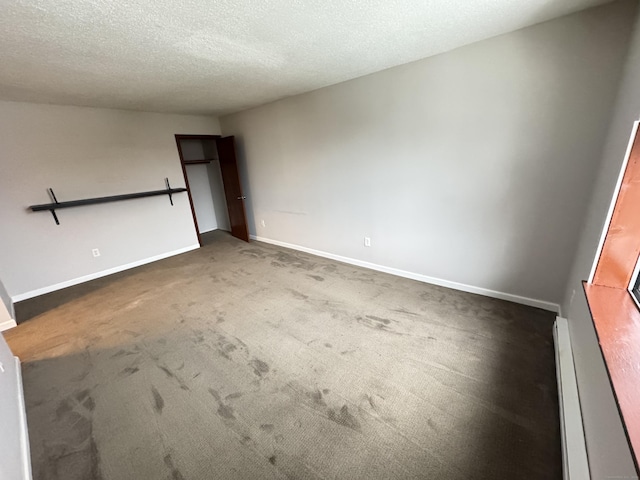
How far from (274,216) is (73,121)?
9.86 feet

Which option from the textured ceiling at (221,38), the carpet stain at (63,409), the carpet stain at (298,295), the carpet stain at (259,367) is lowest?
the carpet stain at (63,409)

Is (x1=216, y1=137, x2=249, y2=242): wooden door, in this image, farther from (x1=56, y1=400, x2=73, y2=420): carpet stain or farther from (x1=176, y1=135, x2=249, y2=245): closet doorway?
(x1=56, y1=400, x2=73, y2=420): carpet stain

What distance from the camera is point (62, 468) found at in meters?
1.33

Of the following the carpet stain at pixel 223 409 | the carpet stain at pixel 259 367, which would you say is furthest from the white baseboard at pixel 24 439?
the carpet stain at pixel 259 367

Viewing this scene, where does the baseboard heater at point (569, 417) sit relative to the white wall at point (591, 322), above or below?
below

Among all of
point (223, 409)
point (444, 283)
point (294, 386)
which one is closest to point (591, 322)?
point (444, 283)

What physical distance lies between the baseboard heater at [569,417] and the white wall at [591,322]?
41mm

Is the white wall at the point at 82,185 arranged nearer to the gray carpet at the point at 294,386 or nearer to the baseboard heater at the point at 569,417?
the gray carpet at the point at 294,386

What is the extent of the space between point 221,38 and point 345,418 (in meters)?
2.68

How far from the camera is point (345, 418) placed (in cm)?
148

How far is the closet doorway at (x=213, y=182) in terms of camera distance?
4711 mm

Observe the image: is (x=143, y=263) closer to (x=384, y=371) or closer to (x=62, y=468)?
(x=62, y=468)

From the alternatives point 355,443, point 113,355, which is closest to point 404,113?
point 355,443

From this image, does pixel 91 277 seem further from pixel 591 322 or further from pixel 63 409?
pixel 591 322
